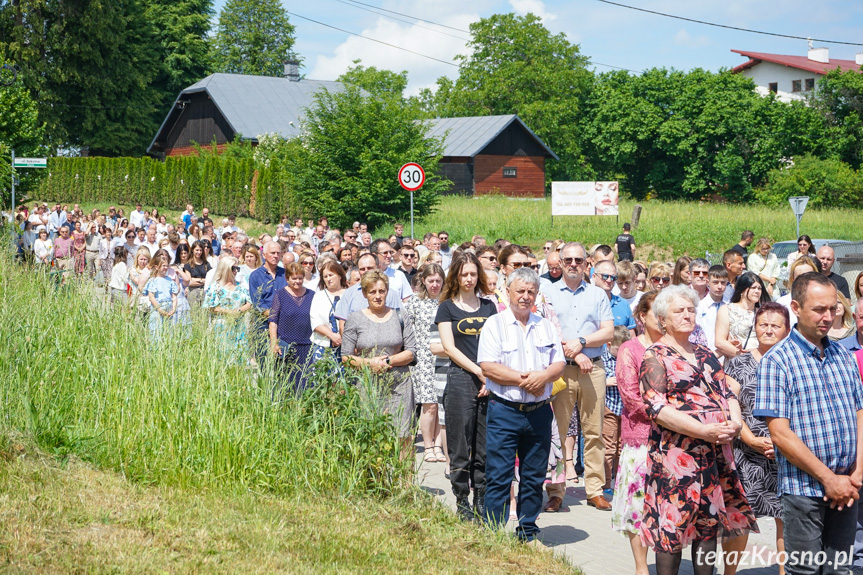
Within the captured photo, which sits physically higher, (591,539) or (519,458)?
(519,458)

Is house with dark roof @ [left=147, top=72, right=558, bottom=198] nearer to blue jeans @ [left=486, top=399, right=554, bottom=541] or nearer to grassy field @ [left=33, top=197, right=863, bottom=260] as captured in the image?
grassy field @ [left=33, top=197, right=863, bottom=260]

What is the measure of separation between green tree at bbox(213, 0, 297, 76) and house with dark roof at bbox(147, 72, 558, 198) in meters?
17.8

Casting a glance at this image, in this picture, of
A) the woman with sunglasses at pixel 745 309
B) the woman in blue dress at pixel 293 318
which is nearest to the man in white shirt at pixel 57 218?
the woman in blue dress at pixel 293 318

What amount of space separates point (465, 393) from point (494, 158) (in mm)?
56677

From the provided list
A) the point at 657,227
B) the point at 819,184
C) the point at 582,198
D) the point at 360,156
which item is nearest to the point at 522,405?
the point at 360,156

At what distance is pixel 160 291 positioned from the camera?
10.5m

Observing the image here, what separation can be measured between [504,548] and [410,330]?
2178 millimetres

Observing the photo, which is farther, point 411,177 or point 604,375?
point 411,177

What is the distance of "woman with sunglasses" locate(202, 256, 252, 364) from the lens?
8000 millimetres

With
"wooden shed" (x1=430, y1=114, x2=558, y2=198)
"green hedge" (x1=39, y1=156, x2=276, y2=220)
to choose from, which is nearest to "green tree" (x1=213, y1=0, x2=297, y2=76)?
"wooden shed" (x1=430, y1=114, x2=558, y2=198)

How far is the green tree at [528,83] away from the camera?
245ft

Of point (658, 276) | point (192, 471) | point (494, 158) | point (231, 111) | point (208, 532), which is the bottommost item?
point (208, 532)

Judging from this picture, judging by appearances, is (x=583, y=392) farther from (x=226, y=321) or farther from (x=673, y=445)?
(x=226, y=321)

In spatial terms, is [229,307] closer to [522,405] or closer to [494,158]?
[522,405]
